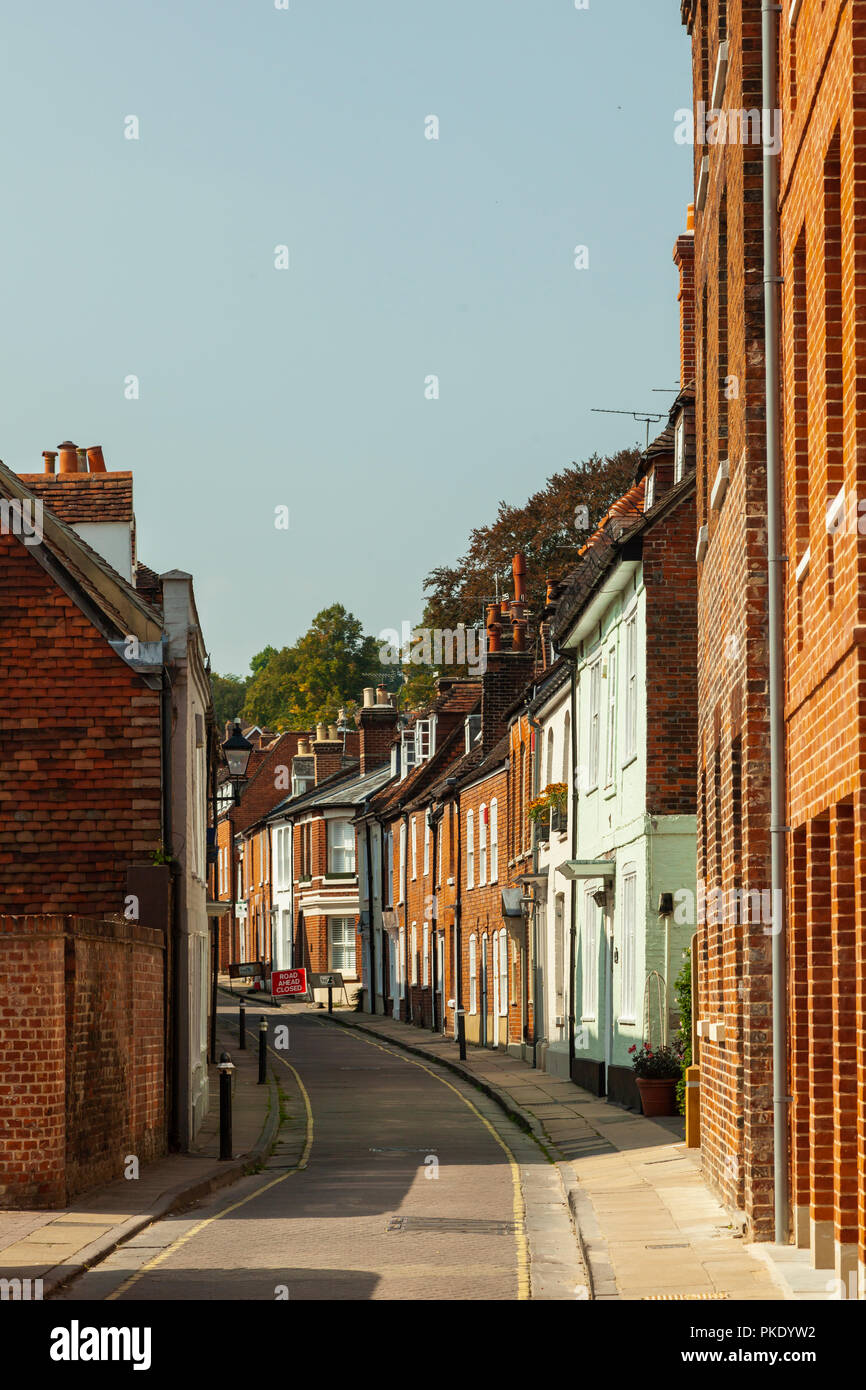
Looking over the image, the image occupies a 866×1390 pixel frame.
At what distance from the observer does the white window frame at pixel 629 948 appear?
2317 cm

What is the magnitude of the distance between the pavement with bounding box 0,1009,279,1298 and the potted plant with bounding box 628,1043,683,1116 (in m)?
4.50

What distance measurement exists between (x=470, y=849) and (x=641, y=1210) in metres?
28.3

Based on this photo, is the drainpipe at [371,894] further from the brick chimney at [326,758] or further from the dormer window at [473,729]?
the brick chimney at [326,758]

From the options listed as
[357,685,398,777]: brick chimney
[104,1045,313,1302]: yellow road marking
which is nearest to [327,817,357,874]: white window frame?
[357,685,398,777]: brick chimney

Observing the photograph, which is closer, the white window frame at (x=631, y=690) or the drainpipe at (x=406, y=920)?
the white window frame at (x=631, y=690)

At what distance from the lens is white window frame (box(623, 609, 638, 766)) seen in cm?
2310

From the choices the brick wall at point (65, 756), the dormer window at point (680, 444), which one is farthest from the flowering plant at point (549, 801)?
the brick wall at point (65, 756)

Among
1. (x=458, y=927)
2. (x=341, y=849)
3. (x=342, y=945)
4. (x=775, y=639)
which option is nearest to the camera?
(x=775, y=639)

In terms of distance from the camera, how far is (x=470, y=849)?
140 ft

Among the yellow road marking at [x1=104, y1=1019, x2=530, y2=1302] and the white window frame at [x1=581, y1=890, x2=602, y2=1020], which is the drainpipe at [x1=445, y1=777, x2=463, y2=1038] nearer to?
the yellow road marking at [x1=104, y1=1019, x2=530, y2=1302]

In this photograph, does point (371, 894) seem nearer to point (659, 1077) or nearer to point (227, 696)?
point (659, 1077)

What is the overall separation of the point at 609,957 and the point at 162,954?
26.5 feet

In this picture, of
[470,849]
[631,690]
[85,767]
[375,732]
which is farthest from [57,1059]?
[375,732]

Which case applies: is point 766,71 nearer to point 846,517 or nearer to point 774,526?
point 774,526
